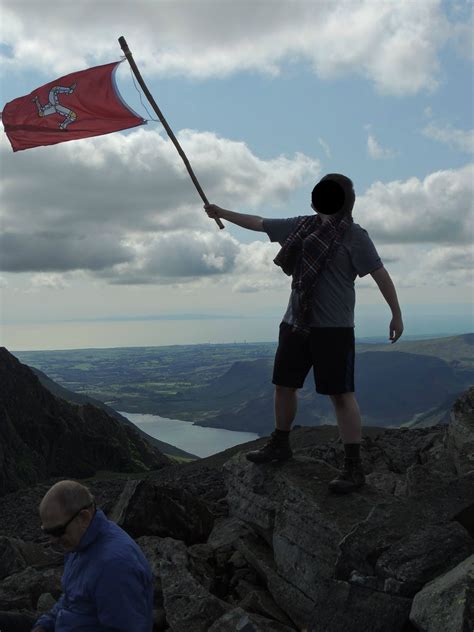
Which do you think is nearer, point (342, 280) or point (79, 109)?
point (342, 280)

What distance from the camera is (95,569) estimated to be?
471 centimetres

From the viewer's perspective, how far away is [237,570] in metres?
8.25

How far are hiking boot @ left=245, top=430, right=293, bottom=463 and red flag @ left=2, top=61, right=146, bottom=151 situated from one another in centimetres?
661

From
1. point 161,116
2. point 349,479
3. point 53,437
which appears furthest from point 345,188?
point 53,437

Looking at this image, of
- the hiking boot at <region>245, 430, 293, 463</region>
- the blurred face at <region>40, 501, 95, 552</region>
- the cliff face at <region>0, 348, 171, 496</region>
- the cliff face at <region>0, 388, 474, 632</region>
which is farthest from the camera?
the cliff face at <region>0, 348, 171, 496</region>

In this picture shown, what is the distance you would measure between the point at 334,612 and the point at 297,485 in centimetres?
276

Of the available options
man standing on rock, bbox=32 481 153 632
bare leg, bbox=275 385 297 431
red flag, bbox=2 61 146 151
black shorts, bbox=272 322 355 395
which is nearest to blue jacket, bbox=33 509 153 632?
man standing on rock, bbox=32 481 153 632

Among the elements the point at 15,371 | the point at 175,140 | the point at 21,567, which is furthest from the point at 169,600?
the point at 15,371

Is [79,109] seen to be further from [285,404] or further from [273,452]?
[273,452]

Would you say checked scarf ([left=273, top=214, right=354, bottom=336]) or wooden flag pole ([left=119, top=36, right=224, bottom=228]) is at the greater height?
wooden flag pole ([left=119, top=36, right=224, bottom=228])

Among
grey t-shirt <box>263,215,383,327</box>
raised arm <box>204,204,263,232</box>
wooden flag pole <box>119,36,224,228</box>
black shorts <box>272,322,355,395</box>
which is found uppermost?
wooden flag pole <box>119,36,224,228</box>

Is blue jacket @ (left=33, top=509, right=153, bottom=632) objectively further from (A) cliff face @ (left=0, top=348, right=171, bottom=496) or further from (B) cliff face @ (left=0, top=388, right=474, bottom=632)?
(A) cliff face @ (left=0, top=348, right=171, bottom=496)

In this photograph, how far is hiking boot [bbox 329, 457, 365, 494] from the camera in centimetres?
807

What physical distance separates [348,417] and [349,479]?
1.02 m
